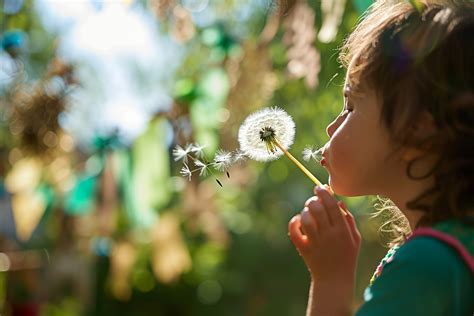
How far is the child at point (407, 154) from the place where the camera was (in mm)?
818

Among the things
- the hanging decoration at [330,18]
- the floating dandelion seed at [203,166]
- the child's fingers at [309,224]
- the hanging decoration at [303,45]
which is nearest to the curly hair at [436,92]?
the child's fingers at [309,224]

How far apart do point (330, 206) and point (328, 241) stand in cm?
4

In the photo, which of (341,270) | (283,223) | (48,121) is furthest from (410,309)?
(283,223)

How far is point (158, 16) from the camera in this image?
1987mm

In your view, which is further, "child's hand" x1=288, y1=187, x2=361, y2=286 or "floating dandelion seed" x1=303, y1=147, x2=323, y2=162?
"floating dandelion seed" x1=303, y1=147, x2=323, y2=162

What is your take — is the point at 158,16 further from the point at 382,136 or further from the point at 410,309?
the point at 410,309

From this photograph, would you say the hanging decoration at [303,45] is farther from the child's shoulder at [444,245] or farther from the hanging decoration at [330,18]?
the child's shoulder at [444,245]

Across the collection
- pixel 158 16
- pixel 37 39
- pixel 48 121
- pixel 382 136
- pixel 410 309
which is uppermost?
pixel 37 39

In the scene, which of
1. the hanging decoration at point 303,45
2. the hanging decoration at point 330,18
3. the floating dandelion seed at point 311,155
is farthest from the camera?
the hanging decoration at point 303,45

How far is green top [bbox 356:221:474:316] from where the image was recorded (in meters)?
0.78

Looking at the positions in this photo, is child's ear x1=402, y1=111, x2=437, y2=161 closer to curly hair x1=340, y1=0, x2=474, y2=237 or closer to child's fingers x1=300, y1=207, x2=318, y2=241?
curly hair x1=340, y1=0, x2=474, y2=237

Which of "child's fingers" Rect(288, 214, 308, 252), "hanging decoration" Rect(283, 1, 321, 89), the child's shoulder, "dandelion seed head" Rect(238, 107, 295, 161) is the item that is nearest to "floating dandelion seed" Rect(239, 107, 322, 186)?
"dandelion seed head" Rect(238, 107, 295, 161)

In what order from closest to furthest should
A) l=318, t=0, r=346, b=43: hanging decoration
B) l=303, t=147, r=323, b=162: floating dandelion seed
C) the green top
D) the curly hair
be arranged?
the green top, the curly hair, l=303, t=147, r=323, b=162: floating dandelion seed, l=318, t=0, r=346, b=43: hanging decoration

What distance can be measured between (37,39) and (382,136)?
5.66 m
